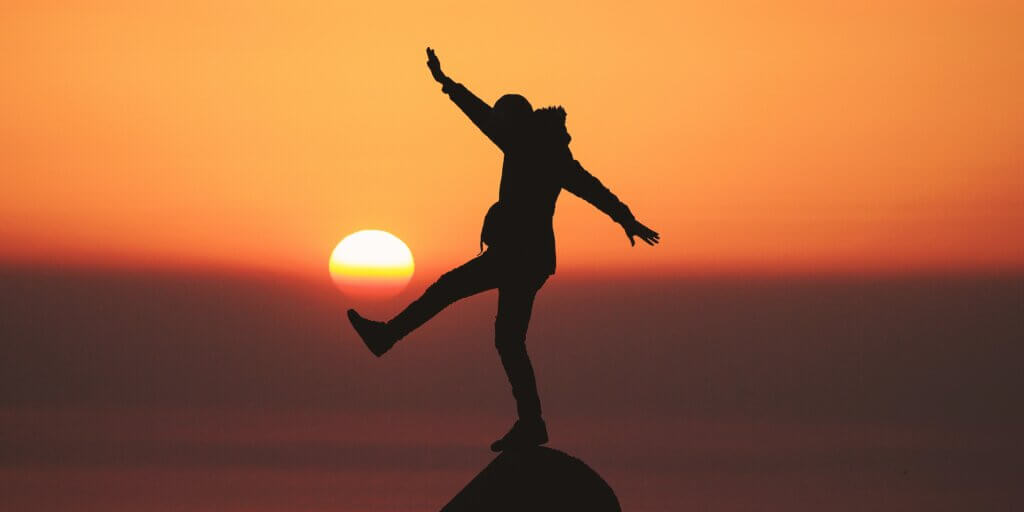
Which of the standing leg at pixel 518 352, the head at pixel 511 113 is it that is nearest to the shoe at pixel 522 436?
the standing leg at pixel 518 352

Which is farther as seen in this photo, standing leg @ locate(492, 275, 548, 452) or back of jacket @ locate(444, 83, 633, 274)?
standing leg @ locate(492, 275, 548, 452)

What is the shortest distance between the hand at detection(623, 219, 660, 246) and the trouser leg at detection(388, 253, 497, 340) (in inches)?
56.0

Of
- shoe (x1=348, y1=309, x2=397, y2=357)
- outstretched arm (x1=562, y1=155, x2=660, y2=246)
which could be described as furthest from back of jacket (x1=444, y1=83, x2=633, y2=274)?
shoe (x1=348, y1=309, x2=397, y2=357)

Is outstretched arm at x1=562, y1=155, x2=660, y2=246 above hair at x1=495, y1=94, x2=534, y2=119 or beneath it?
beneath

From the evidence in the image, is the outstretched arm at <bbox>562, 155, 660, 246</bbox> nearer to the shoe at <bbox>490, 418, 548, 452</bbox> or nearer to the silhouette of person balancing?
the silhouette of person balancing

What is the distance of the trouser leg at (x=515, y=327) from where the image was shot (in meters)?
17.4

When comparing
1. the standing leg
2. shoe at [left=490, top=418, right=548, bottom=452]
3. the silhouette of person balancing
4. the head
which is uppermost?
the head

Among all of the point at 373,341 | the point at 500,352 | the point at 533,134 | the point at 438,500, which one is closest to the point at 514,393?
the point at 500,352

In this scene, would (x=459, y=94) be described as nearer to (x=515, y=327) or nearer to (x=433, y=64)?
(x=433, y=64)

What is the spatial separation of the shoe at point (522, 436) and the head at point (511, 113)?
3.12 meters

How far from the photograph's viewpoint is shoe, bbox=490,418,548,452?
17.8m

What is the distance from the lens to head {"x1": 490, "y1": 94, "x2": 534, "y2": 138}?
16672 millimetres

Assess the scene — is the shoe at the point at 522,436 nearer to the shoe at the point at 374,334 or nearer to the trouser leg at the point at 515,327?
the trouser leg at the point at 515,327

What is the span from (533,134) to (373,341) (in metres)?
2.61
